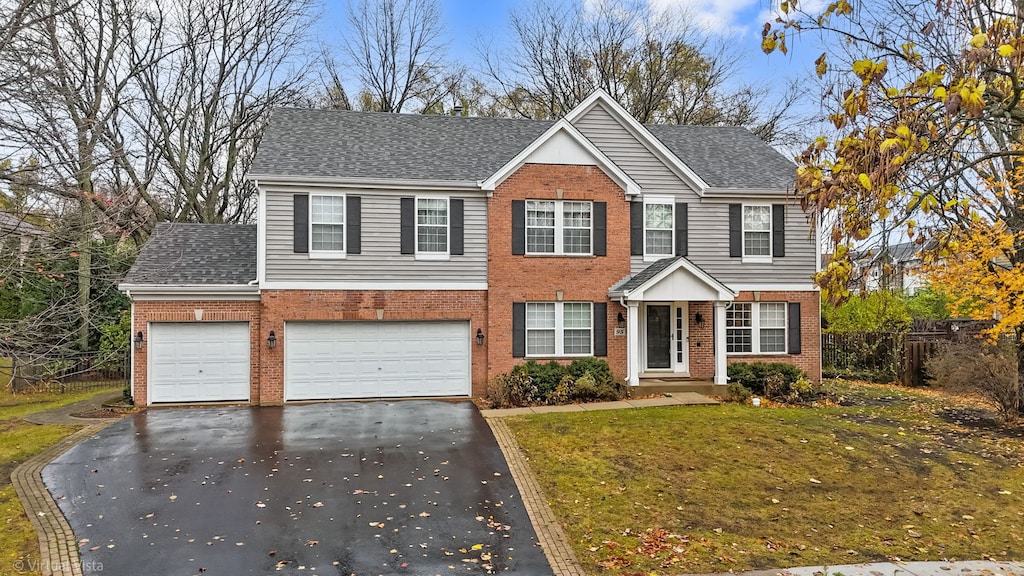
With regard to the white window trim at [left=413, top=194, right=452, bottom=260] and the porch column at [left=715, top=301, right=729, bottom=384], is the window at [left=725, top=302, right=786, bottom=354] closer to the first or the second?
the porch column at [left=715, top=301, right=729, bottom=384]

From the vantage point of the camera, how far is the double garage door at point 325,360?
1559cm

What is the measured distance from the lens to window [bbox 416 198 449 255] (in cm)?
1661

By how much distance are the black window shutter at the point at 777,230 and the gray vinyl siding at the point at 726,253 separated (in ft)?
0.37

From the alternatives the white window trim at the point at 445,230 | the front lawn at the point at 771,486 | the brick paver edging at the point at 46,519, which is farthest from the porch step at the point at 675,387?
the brick paver edging at the point at 46,519

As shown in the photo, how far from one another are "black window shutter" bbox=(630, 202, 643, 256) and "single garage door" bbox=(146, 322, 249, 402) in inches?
407

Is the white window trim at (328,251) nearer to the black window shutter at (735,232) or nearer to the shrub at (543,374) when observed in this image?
the shrub at (543,374)

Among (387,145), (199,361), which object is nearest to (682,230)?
(387,145)

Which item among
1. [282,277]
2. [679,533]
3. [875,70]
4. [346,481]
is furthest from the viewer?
[282,277]

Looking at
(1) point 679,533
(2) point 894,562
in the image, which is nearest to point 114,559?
(1) point 679,533

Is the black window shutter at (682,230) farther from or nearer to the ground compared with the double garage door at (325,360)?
farther from the ground

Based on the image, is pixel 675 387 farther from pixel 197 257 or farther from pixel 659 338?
pixel 197 257

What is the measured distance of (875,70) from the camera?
4137 mm

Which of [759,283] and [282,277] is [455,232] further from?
[759,283]

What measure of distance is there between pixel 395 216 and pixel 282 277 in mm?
3194
